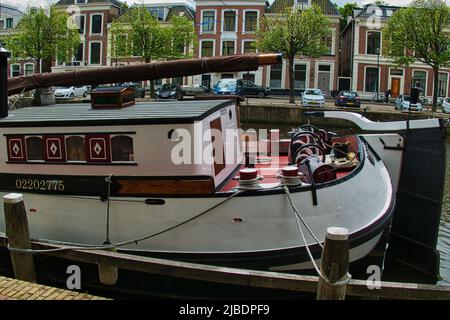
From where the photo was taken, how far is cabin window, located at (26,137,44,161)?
6.99m

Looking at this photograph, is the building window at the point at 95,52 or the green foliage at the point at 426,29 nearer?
the green foliage at the point at 426,29

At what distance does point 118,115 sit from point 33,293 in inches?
110

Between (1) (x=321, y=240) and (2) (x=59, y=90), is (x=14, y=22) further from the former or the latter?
(1) (x=321, y=240)

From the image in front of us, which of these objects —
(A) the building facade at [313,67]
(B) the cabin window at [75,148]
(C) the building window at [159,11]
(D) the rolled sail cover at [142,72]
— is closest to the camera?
(B) the cabin window at [75,148]

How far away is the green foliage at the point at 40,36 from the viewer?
120 feet

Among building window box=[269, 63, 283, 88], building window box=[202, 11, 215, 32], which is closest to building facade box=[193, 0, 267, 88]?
building window box=[202, 11, 215, 32]

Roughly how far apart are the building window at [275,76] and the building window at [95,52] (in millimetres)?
16987

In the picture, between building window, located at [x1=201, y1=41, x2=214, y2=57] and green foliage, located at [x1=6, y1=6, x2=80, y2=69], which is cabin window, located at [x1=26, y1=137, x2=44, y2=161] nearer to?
green foliage, located at [x1=6, y1=6, x2=80, y2=69]

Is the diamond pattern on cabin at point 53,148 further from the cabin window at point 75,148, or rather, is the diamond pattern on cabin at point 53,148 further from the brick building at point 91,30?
the brick building at point 91,30

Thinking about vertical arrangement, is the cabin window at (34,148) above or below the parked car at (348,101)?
below

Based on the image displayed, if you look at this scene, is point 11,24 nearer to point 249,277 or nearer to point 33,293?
point 33,293

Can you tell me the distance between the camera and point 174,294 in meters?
6.48

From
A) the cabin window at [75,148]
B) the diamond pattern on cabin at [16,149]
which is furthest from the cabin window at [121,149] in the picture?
the diamond pattern on cabin at [16,149]

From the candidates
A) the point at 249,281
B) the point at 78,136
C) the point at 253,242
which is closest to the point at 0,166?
the point at 78,136
